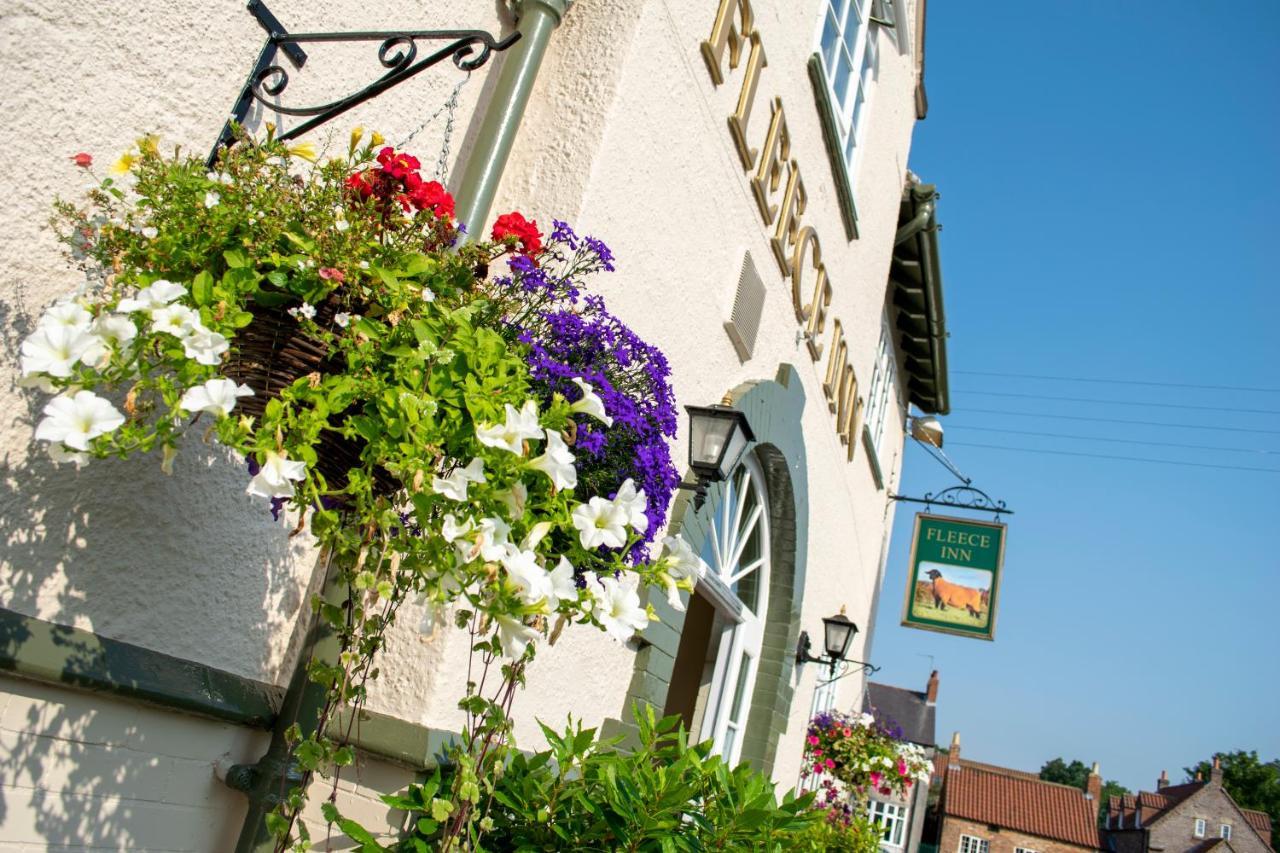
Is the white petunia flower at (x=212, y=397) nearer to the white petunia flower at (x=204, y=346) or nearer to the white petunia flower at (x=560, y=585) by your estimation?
the white petunia flower at (x=204, y=346)

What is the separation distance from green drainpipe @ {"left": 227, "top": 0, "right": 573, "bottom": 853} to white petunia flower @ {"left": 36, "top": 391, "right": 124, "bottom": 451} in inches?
41.5

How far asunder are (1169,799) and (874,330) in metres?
58.0

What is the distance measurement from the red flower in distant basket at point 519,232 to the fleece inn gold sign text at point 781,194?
97.5 inches

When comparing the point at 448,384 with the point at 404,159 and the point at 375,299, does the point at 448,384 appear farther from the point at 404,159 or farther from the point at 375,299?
the point at 404,159

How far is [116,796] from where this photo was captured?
2.69 m

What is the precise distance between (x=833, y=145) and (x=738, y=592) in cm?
338

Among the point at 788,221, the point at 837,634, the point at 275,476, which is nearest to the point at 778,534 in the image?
the point at 837,634

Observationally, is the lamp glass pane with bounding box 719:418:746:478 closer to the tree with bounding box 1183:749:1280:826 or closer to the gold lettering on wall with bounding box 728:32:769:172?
the gold lettering on wall with bounding box 728:32:769:172

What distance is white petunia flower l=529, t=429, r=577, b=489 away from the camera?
1965mm

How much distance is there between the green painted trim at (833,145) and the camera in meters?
6.65

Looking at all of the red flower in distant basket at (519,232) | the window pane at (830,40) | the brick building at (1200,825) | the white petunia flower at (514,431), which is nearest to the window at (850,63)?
the window pane at (830,40)

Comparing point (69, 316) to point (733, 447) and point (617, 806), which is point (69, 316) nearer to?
point (617, 806)

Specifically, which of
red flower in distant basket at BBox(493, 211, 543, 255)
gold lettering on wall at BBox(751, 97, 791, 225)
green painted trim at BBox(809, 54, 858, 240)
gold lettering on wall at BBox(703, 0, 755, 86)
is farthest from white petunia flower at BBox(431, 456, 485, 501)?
green painted trim at BBox(809, 54, 858, 240)

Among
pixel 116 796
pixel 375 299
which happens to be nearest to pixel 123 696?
pixel 116 796
